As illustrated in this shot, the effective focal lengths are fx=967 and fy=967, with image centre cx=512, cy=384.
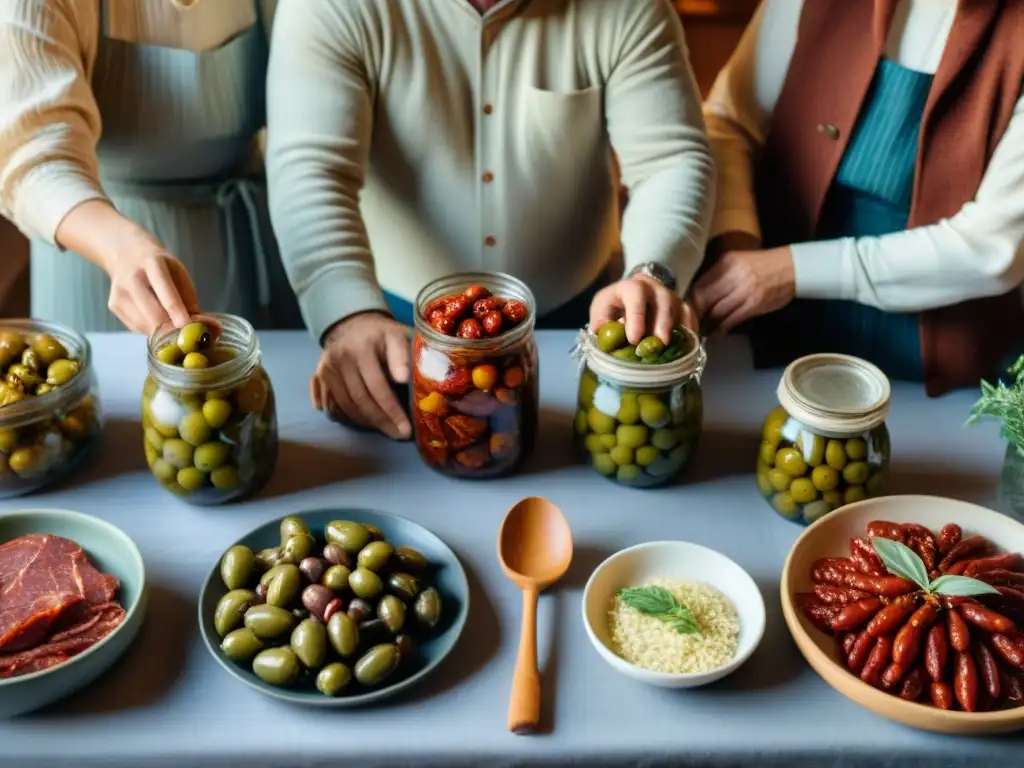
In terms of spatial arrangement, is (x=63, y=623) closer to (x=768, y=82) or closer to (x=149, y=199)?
(x=149, y=199)

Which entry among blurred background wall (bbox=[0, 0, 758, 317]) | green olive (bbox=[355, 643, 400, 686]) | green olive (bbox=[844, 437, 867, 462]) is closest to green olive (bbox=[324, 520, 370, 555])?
green olive (bbox=[355, 643, 400, 686])

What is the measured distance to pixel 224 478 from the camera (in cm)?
98

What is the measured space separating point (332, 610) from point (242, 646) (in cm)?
8

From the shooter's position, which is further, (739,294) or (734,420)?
(739,294)

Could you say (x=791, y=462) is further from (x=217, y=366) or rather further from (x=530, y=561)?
(x=217, y=366)

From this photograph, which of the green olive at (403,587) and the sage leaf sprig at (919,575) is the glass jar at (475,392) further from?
the sage leaf sprig at (919,575)

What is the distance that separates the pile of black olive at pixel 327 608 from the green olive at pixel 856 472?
1.37ft

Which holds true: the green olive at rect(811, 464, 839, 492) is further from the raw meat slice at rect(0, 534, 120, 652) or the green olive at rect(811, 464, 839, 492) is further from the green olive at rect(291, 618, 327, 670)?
the raw meat slice at rect(0, 534, 120, 652)

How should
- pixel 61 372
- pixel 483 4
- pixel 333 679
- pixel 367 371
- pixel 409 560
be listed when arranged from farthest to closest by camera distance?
pixel 483 4 → pixel 367 371 → pixel 61 372 → pixel 409 560 → pixel 333 679

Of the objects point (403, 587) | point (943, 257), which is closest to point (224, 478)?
point (403, 587)

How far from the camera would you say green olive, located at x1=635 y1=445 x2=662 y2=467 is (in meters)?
1.00

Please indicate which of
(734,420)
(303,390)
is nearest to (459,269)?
(303,390)

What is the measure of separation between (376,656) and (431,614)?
7cm

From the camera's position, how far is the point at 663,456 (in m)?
1.01
